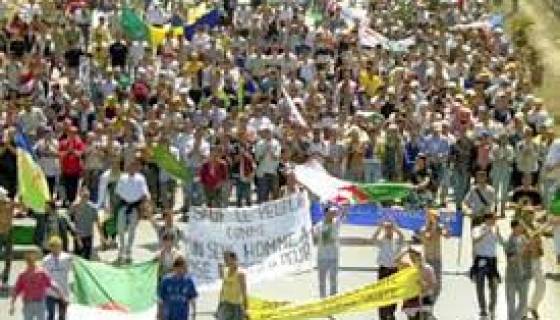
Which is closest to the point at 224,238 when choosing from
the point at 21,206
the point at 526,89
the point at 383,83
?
the point at 21,206

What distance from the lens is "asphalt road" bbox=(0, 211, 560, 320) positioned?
2325cm

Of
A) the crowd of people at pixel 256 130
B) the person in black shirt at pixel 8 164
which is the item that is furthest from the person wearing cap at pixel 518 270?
the person in black shirt at pixel 8 164

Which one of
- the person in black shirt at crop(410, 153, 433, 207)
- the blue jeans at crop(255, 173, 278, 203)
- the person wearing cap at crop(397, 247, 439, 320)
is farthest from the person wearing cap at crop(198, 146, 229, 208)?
the person wearing cap at crop(397, 247, 439, 320)

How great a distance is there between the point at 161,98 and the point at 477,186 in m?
7.61

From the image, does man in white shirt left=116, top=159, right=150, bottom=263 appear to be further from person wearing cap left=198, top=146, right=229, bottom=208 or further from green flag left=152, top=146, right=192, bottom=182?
green flag left=152, top=146, right=192, bottom=182

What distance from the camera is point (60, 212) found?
24.5 m

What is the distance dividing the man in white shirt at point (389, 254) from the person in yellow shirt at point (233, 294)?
2.22 meters

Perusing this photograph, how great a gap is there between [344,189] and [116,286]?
19.2 feet

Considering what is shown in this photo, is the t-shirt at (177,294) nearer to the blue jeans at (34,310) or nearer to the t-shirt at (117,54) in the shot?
the blue jeans at (34,310)

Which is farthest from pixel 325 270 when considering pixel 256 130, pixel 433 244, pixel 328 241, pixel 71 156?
pixel 256 130

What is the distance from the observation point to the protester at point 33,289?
808 inches

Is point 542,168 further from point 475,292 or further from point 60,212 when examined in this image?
point 60,212

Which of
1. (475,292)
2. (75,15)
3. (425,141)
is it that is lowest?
(475,292)

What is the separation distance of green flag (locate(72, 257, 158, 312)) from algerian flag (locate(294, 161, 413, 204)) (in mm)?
4954
